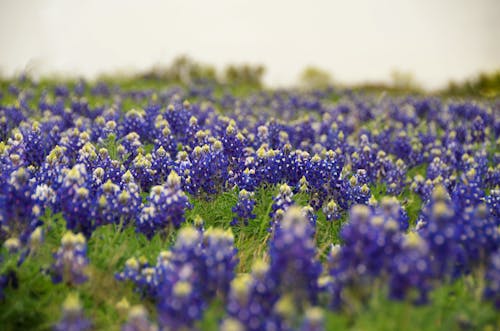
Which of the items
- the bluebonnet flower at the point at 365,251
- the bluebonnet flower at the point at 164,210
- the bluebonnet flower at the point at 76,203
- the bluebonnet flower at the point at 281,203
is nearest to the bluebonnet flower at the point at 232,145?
the bluebonnet flower at the point at 281,203

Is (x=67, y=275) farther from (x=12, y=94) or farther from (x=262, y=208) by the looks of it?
(x=12, y=94)

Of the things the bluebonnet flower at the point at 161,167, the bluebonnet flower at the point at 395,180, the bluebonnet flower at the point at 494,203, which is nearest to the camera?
the bluebonnet flower at the point at 494,203

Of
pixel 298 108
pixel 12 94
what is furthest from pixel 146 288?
pixel 298 108

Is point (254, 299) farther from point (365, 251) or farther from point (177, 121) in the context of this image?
point (177, 121)

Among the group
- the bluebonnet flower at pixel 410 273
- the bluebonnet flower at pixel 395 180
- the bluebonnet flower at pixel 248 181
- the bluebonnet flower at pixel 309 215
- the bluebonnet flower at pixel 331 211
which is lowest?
the bluebonnet flower at pixel 395 180

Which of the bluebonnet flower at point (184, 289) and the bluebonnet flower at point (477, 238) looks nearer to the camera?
the bluebonnet flower at point (184, 289)

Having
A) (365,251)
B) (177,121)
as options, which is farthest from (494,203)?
(177,121)

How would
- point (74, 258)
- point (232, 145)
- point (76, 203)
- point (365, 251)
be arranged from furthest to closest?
1. point (232, 145)
2. point (76, 203)
3. point (74, 258)
4. point (365, 251)

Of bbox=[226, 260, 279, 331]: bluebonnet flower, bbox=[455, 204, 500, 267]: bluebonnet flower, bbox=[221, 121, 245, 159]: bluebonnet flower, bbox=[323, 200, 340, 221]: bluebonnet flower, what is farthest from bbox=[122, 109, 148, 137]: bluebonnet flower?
bbox=[455, 204, 500, 267]: bluebonnet flower

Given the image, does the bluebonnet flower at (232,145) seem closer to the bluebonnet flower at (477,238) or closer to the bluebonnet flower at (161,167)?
the bluebonnet flower at (161,167)
